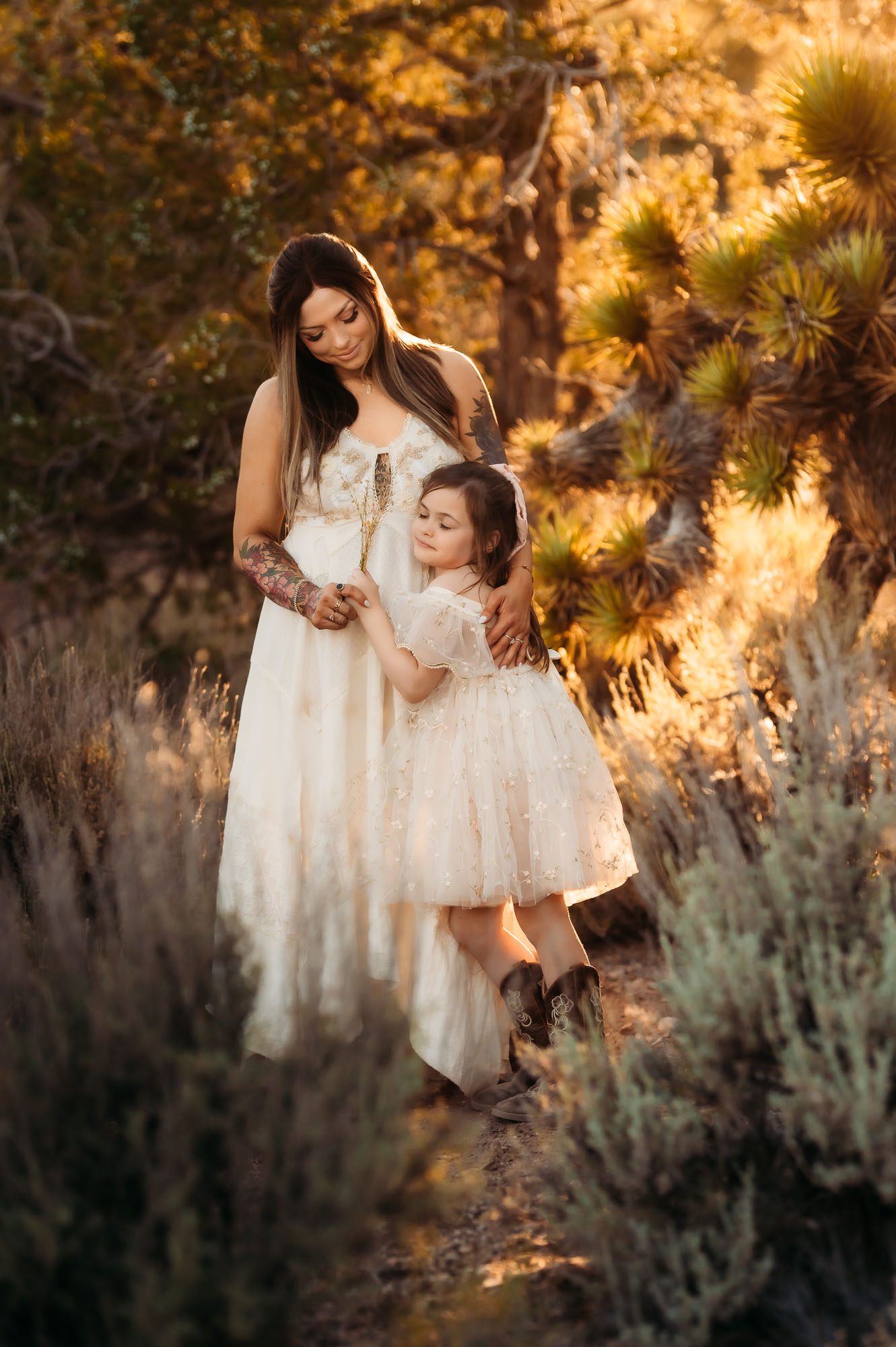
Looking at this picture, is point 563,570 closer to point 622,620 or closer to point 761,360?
point 622,620

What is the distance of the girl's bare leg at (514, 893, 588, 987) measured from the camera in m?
2.96

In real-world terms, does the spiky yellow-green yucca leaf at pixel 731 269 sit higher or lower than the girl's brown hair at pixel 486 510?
higher

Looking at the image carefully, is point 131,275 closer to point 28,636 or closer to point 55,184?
point 55,184

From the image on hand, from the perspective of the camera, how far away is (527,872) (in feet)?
9.45

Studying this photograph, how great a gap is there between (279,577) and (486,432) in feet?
2.29

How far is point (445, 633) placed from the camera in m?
2.86

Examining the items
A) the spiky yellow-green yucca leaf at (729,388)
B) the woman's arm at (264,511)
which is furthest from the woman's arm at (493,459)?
the spiky yellow-green yucca leaf at (729,388)

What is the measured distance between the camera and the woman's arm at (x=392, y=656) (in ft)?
9.23

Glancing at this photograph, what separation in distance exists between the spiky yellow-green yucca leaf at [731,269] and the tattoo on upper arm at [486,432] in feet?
3.97

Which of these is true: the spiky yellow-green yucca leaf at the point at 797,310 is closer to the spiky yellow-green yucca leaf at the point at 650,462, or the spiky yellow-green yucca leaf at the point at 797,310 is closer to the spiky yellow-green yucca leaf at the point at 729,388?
the spiky yellow-green yucca leaf at the point at 729,388

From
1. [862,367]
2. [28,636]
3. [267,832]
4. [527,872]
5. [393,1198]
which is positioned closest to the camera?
[393,1198]

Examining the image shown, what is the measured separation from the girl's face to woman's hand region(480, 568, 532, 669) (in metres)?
0.12

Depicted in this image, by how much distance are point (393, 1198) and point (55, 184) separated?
23.0ft

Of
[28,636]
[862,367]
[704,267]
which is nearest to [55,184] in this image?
[28,636]
